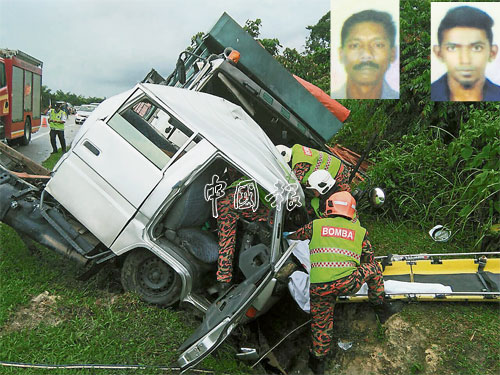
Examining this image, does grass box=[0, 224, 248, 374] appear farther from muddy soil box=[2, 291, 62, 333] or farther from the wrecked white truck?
the wrecked white truck

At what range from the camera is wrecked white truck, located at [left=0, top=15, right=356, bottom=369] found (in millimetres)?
3418

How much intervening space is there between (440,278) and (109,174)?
3442mm

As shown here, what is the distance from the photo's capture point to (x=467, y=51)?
234 inches

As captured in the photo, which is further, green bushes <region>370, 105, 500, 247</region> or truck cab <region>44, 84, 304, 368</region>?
green bushes <region>370, 105, 500, 247</region>

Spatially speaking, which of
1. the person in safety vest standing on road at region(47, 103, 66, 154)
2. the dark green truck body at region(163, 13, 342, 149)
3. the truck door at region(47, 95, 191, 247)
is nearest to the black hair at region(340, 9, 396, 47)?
the dark green truck body at region(163, 13, 342, 149)

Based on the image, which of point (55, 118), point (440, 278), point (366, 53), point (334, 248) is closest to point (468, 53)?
point (366, 53)

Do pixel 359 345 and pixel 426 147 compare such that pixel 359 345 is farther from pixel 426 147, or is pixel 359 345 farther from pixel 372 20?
pixel 372 20

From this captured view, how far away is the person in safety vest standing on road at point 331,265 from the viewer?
349cm

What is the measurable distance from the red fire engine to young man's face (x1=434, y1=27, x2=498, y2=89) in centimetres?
1039

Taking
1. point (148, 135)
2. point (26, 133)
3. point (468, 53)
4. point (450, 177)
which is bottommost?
point (26, 133)

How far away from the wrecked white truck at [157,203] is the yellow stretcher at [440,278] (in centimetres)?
122

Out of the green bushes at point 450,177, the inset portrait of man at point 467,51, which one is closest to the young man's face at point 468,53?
the inset portrait of man at point 467,51

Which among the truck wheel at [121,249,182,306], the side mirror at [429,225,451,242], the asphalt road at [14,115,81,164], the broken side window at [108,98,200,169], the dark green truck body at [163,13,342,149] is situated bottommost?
the asphalt road at [14,115,81,164]

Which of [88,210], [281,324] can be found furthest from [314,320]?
[88,210]
